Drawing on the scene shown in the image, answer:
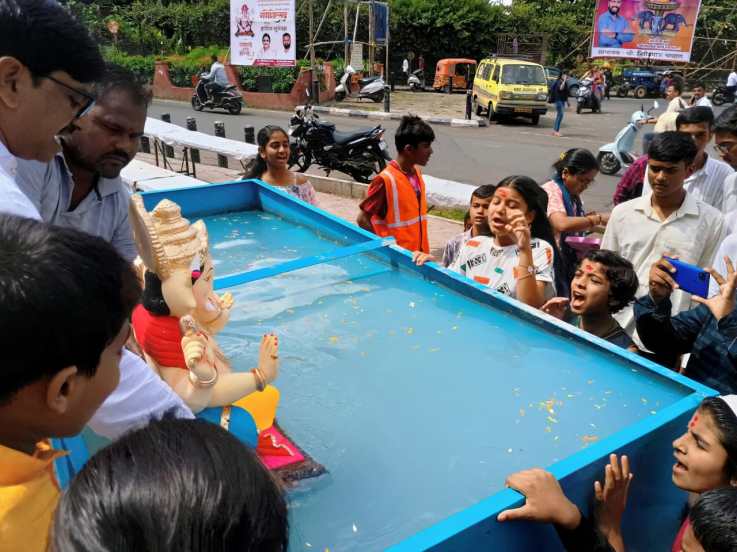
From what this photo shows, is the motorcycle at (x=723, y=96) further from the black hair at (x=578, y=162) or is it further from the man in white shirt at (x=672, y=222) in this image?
the man in white shirt at (x=672, y=222)

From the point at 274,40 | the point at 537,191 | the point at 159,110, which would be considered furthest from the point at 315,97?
the point at 537,191

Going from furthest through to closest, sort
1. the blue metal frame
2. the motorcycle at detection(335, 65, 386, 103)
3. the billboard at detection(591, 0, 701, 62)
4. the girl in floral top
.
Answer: the motorcycle at detection(335, 65, 386, 103)
the billboard at detection(591, 0, 701, 62)
the girl in floral top
the blue metal frame

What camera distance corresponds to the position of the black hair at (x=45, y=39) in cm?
152

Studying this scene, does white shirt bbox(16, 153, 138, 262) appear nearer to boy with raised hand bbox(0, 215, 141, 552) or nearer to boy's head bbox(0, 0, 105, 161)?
boy's head bbox(0, 0, 105, 161)

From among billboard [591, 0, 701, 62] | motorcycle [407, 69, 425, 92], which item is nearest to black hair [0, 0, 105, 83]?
billboard [591, 0, 701, 62]

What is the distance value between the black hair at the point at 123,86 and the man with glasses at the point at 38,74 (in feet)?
1.64

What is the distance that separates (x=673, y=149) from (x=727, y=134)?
964 mm

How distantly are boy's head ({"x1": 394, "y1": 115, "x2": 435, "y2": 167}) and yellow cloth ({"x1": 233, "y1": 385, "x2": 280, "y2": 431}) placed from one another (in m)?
2.11

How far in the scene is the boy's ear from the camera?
95 centimetres

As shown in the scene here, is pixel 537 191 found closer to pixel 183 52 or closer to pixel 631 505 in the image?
pixel 631 505

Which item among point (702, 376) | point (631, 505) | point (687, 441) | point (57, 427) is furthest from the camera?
point (702, 376)

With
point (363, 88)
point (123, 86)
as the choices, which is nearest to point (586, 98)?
point (363, 88)

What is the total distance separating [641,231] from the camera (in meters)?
3.02

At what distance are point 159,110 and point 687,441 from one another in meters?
20.0
